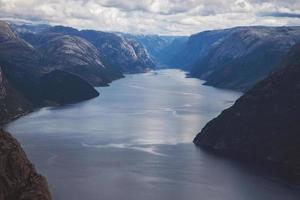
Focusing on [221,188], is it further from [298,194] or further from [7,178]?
[7,178]

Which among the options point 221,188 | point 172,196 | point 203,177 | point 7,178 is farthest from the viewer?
point 203,177

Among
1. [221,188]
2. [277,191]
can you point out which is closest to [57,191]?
[221,188]

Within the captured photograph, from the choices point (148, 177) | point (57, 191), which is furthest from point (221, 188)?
point (57, 191)

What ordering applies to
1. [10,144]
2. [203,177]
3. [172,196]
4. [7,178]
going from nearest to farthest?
[7,178], [10,144], [172,196], [203,177]

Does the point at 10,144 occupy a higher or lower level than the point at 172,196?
higher

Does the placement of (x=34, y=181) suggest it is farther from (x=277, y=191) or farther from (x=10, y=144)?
(x=277, y=191)

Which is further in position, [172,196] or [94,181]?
[94,181]
